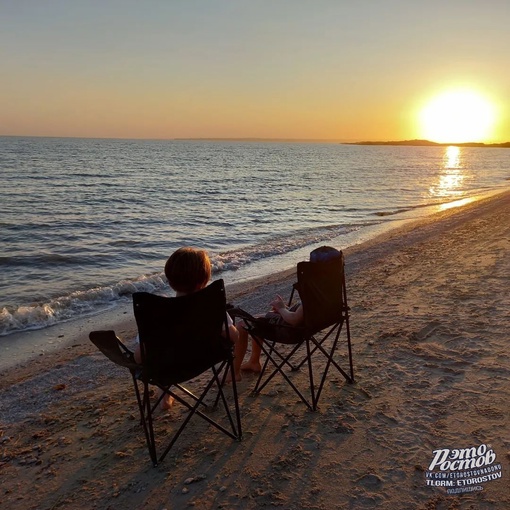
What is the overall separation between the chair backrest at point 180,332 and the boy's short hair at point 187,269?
0.81 ft

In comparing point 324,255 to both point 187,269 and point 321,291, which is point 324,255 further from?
point 187,269

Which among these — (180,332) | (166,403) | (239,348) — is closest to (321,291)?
(239,348)

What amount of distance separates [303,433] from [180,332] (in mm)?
1287

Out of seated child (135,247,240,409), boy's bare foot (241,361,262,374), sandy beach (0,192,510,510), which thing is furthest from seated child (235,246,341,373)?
seated child (135,247,240,409)

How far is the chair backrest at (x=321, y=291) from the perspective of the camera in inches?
148

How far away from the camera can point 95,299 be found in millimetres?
8906

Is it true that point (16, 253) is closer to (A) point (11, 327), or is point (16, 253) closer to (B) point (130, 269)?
(B) point (130, 269)

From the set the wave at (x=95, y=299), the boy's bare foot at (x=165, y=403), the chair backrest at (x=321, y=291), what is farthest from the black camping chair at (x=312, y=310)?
the wave at (x=95, y=299)

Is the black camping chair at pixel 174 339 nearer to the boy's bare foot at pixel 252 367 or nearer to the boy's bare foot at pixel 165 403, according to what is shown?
the boy's bare foot at pixel 165 403

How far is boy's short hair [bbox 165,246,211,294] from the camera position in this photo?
11.2 ft

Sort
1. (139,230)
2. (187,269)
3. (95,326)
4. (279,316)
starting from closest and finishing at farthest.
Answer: (187,269)
(279,316)
(95,326)
(139,230)

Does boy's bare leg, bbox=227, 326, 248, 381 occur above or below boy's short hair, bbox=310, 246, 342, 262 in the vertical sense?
below

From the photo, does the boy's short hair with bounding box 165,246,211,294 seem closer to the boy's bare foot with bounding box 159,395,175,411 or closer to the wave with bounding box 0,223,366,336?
the boy's bare foot with bounding box 159,395,175,411

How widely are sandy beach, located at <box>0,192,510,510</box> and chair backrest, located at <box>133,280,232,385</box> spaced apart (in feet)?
2.27
